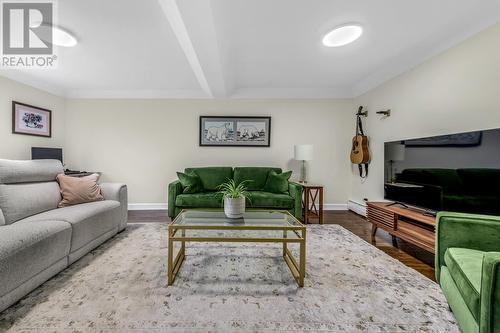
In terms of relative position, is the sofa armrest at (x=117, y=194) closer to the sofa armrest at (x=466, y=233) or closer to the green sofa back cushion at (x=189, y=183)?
the green sofa back cushion at (x=189, y=183)

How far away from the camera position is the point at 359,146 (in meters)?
3.55

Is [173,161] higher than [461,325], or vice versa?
[173,161]

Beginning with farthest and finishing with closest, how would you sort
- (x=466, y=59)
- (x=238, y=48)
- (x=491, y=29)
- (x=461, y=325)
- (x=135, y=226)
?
1. (x=135, y=226)
2. (x=238, y=48)
3. (x=466, y=59)
4. (x=491, y=29)
5. (x=461, y=325)

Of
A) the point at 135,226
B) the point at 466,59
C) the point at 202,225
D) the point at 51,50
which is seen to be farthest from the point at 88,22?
the point at 466,59

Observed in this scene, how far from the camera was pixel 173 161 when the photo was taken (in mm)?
3992

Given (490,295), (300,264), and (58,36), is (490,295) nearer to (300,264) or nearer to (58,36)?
(300,264)

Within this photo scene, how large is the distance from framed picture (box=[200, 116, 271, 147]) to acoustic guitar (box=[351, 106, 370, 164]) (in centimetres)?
157

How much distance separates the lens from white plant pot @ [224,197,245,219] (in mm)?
1931

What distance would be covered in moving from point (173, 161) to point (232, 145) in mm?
1204

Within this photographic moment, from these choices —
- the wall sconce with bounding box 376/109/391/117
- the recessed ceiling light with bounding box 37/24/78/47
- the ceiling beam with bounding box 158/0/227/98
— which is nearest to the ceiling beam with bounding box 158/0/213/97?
the ceiling beam with bounding box 158/0/227/98

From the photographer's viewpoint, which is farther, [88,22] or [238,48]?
[238,48]

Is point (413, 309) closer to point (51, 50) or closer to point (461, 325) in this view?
point (461, 325)

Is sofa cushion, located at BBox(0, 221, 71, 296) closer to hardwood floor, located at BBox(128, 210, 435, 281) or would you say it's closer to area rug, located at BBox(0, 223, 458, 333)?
area rug, located at BBox(0, 223, 458, 333)

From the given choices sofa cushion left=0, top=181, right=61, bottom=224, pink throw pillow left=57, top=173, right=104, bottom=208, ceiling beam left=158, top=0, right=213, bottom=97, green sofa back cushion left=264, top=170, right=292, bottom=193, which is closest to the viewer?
ceiling beam left=158, top=0, right=213, bottom=97
